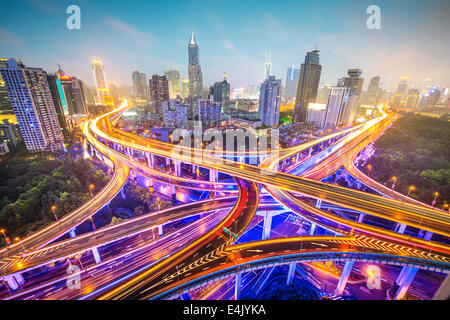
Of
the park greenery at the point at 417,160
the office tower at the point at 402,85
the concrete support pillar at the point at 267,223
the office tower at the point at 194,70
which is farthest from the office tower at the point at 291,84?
the concrete support pillar at the point at 267,223

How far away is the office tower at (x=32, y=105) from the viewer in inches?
1523

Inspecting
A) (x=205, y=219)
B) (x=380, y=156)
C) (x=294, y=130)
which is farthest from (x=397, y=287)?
(x=294, y=130)

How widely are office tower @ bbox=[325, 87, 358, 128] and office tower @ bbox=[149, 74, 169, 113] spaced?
7565 cm

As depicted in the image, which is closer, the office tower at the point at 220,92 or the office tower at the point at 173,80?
the office tower at the point at 220,92

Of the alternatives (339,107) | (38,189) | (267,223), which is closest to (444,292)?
(267,223)

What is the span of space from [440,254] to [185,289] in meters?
22.9

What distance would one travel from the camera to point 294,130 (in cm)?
7394

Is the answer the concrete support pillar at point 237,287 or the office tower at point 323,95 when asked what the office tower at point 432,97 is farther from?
the concrete support pillar at point 237,287

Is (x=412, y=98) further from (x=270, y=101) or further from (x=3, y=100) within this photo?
(x=3, y=100)

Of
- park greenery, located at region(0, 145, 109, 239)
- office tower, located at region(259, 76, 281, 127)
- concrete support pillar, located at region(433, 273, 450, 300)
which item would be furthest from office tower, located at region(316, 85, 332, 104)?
concrete support pillar, located at region(433, 273, 450, 300)

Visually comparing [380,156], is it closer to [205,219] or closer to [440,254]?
[440,254]

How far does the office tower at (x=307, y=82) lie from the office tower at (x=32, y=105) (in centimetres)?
9100

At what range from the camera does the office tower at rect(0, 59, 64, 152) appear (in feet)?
127

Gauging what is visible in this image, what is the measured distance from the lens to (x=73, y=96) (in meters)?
77.8
